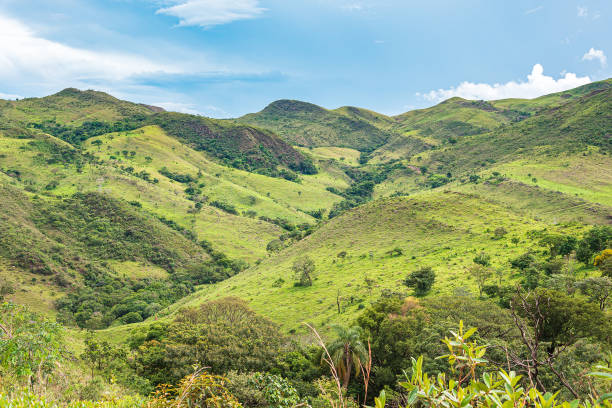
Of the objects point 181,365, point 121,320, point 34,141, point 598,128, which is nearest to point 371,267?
point 181,365

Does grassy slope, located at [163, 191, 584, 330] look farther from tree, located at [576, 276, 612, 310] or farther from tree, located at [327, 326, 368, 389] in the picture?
tree, located at [327, 326, 368, 389]

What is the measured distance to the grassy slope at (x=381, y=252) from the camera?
4450cm

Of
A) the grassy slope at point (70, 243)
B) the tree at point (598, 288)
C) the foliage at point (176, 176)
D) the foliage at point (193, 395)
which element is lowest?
the grassy slope at point (70, 243)

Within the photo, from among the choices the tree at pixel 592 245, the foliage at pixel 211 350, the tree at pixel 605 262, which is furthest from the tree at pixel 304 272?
the tree at pixel 605 262

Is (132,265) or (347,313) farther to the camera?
(132,265)

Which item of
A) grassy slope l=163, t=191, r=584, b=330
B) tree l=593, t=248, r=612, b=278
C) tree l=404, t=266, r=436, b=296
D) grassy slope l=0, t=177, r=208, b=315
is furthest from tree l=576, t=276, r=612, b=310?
grassy slope l=0, t=177, r=208, b=315

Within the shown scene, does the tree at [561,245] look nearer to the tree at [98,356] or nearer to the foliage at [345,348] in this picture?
the foliage at [345,348]

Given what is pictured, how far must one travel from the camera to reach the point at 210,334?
81.9ft

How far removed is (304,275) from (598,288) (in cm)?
3763

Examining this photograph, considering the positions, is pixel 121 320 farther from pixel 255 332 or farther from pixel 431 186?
pixel 431 186

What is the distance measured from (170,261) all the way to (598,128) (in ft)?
463

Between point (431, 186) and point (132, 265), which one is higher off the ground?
point (431, 186)

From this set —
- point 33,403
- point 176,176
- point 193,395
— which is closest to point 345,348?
point 193,395

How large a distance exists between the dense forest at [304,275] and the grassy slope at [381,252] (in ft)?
1.36
